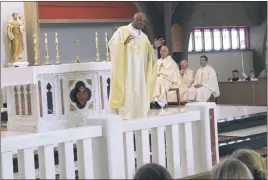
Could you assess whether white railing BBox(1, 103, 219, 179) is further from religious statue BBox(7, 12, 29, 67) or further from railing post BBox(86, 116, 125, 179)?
religious statue BBox(7, 12, 29, 67)

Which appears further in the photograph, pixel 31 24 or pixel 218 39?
pixel 218 39

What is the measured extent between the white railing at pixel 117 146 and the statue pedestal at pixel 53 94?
3501 millimetres

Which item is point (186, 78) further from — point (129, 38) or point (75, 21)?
point (129, 38)

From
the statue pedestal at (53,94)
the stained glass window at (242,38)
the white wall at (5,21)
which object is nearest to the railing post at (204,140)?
the statue pedestal at (53,94)

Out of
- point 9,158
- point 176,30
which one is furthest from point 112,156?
point 176,30

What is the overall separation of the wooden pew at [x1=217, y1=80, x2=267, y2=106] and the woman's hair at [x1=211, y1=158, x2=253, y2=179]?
30.8 feet

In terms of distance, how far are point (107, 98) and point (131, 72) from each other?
0.77m

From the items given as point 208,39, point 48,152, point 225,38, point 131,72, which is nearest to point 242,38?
point 225,38

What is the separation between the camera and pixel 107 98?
293 inches

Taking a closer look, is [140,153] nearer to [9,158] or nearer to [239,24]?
[9,158]

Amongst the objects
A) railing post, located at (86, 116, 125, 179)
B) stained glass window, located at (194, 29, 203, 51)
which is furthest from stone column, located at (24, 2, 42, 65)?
railing post, located at (86, 116, 125, 179)

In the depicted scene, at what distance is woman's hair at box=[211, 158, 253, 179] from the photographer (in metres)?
2.31

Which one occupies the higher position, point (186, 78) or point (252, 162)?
point (186, 78)

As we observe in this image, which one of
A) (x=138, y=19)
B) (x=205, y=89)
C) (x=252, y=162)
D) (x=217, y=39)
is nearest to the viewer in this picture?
(x=252, y=162)
